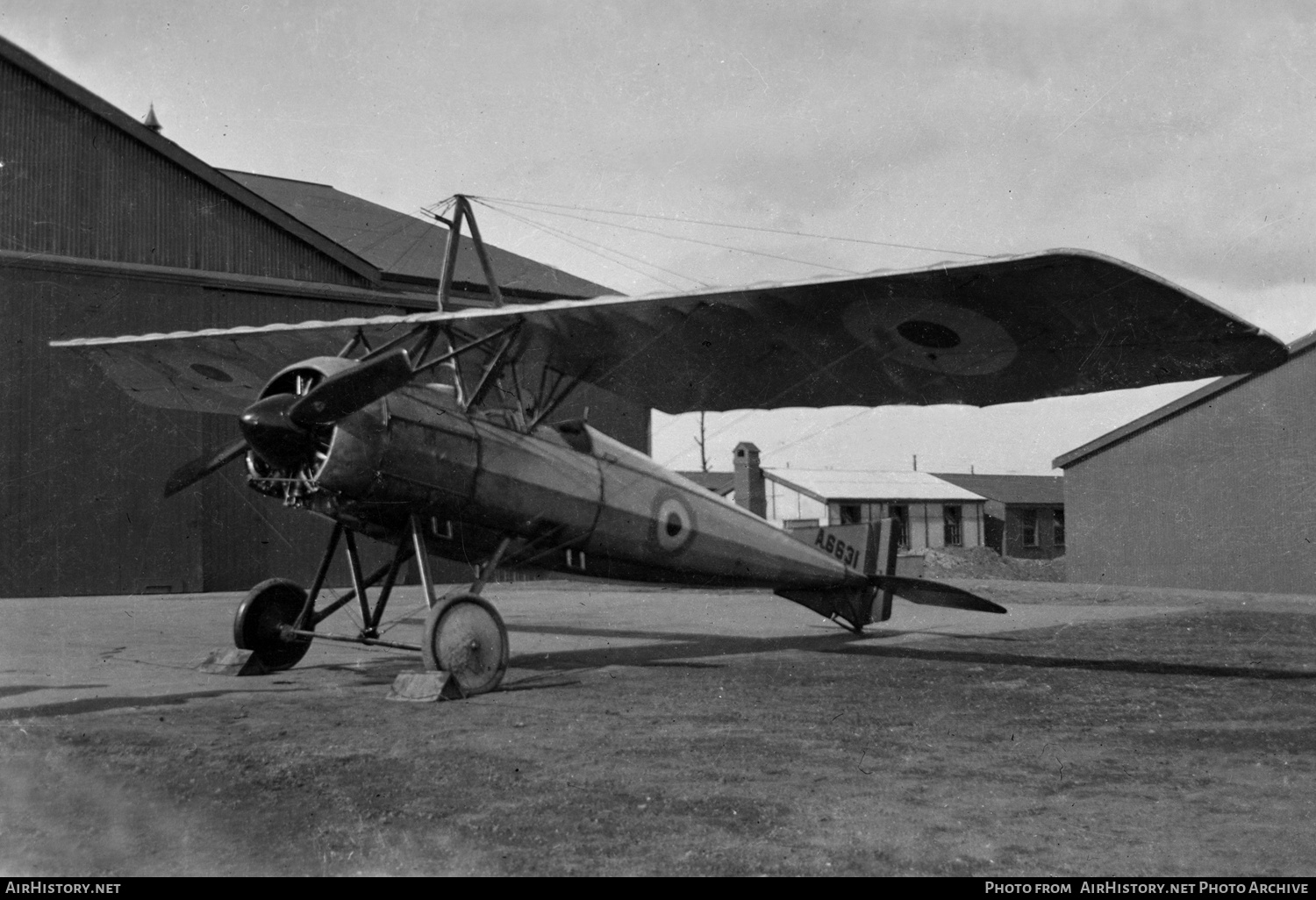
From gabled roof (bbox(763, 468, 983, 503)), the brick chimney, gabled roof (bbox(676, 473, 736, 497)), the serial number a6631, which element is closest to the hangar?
the brick chimney

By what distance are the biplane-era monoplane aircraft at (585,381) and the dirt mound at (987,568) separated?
95.8 ft

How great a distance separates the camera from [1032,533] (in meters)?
57.8

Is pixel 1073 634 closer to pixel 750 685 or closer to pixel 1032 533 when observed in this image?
pixel 750 685

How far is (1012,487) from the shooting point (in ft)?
197

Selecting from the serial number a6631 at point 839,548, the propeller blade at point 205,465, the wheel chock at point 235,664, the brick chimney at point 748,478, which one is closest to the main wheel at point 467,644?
the wheel chock at point 235,664

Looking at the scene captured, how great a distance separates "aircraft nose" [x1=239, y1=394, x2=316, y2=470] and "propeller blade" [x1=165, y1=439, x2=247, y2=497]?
97cm

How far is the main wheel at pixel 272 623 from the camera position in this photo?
9391 millimetres

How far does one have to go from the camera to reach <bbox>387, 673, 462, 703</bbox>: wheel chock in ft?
25.7

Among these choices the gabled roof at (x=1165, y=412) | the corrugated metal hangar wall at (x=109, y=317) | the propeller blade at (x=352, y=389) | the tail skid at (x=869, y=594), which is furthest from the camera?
the gabled roof at (x=1165, y=412)

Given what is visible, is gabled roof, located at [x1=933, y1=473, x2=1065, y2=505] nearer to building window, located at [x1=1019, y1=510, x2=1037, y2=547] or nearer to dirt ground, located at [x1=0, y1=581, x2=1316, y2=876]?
building window, located at [x1=1019, y1=510, x2=1037, y2=547]

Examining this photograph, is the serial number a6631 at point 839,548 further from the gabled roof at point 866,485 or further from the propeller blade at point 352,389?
the gabled roof at point 866,485

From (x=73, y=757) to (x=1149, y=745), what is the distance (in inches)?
243

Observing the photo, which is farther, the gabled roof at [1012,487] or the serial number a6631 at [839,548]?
the gabled roof at [1012,487]

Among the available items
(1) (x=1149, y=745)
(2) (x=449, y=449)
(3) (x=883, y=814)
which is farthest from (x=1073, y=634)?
(3) (x=883, y=814)
